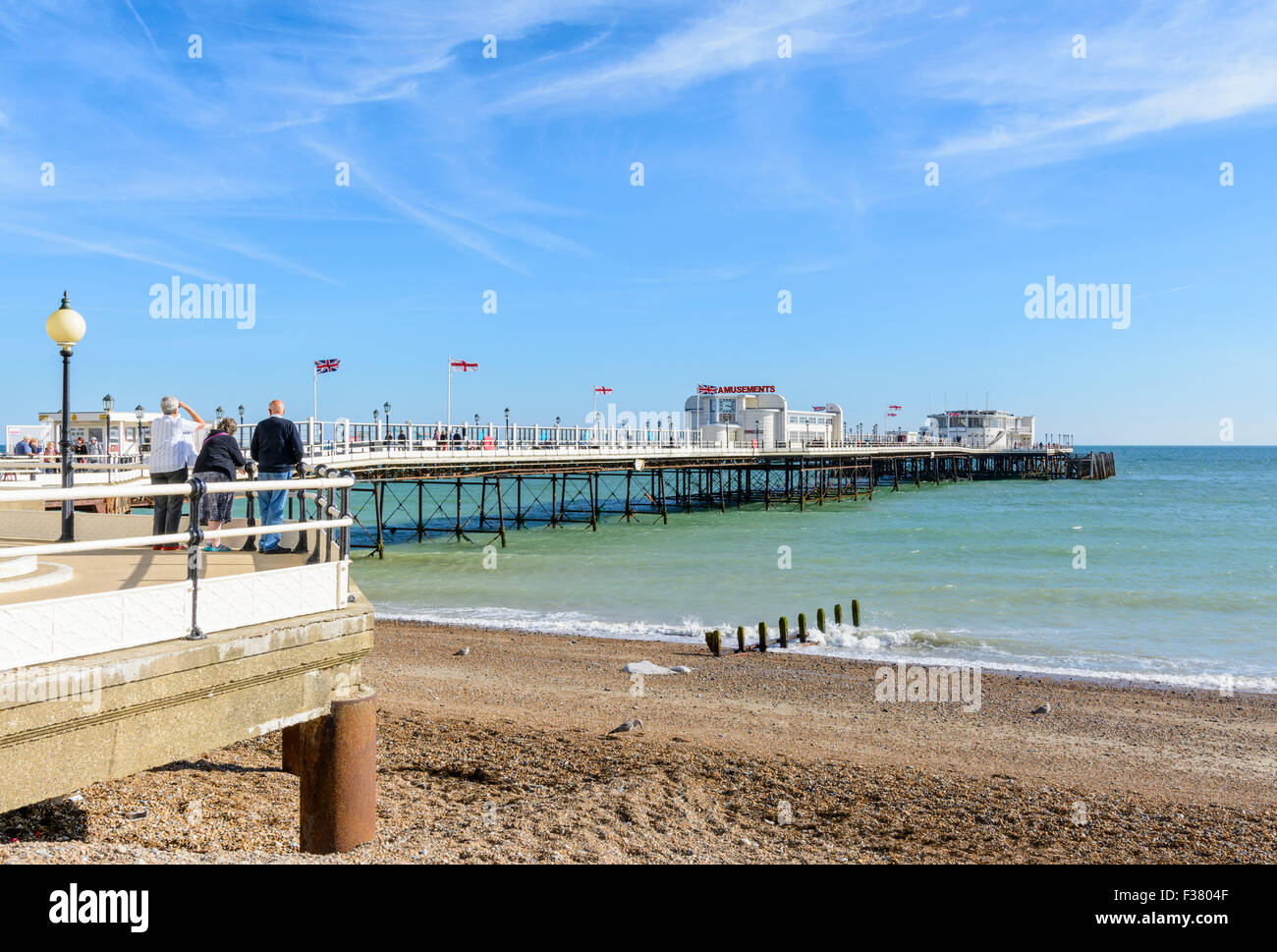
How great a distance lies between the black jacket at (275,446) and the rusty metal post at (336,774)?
3.09m

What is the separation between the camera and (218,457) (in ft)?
22.5

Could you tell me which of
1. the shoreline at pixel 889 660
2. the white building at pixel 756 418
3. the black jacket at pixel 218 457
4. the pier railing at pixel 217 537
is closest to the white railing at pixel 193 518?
the pier railing at pixel 217 537

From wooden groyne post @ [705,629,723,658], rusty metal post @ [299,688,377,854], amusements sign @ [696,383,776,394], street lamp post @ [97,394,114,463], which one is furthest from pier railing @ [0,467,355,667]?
amusements sign @ [696,383,776,394]

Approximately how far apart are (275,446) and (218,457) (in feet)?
1.60

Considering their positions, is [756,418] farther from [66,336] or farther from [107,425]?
[66,336]

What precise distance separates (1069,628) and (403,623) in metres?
12.9

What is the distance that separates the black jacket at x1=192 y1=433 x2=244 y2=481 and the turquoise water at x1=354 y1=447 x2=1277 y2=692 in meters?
10.6

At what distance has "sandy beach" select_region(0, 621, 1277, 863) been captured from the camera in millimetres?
5992

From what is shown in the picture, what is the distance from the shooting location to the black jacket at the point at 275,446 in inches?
285

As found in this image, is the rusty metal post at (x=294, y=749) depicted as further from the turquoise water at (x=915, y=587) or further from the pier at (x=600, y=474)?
the turquoise water at (x=915, y=587)

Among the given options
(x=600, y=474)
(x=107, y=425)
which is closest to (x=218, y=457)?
(x=107, y=425)
